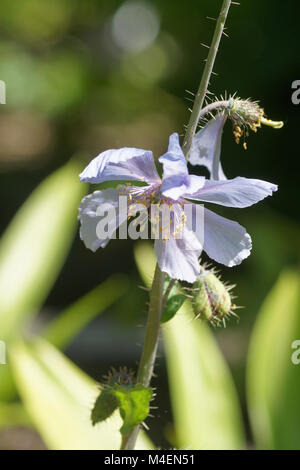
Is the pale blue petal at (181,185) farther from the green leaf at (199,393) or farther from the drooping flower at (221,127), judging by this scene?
the green leaf at (199,393)

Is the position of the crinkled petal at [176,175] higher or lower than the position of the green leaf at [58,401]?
higher

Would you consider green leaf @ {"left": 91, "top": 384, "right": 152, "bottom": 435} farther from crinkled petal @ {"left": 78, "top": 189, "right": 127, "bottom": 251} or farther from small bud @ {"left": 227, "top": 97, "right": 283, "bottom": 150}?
small bud @ {"left": 227, "top": 97, "right": 283, "bottom": 150}

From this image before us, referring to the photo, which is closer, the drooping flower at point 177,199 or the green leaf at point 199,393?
the drooping flower at point 177,199

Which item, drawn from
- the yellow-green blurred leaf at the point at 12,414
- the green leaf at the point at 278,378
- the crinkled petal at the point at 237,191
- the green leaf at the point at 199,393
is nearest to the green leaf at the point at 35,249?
the yellow-green blurred leaf at the point at 12,414

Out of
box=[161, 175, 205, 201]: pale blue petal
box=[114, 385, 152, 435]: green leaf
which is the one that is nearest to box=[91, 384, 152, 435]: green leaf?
box=[114, 385, 152, 435]: green leaf

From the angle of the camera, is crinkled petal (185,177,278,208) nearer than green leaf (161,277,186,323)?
Yes
